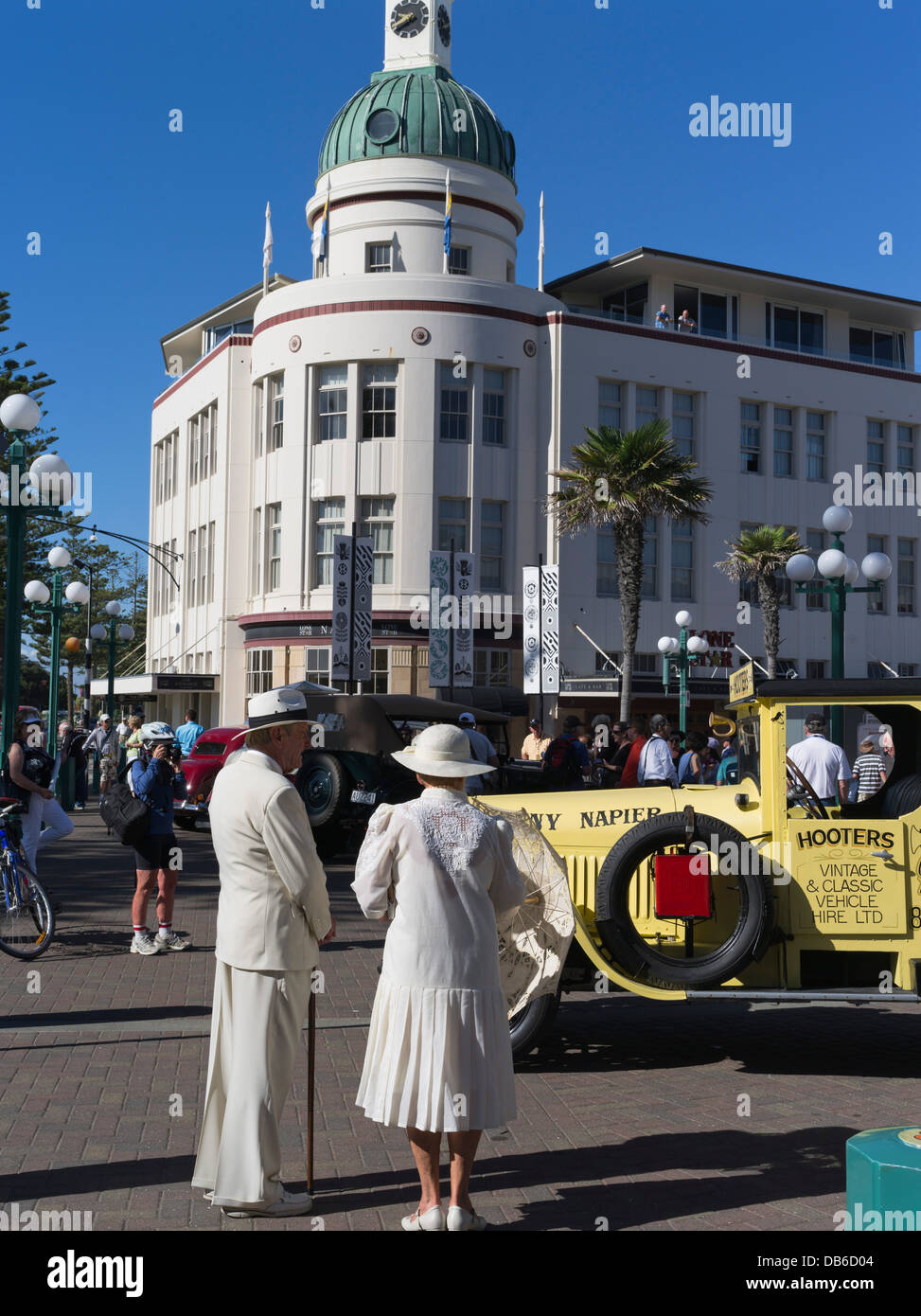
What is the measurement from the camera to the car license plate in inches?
722

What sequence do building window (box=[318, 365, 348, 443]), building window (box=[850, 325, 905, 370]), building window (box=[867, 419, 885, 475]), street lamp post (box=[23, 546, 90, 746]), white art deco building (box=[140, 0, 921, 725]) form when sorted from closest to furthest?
street lamp post (box=[23, 546, 90, 746]) → white art deco building (box=[140, 0, 921, 725]) → building window (box=[318, 365, 348, 443]) → building window (box=[867, 419, 885, 475]) → building window (box=[850, 325, 905, 370])

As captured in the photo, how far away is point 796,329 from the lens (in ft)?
163

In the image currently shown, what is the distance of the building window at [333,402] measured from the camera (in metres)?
41.2

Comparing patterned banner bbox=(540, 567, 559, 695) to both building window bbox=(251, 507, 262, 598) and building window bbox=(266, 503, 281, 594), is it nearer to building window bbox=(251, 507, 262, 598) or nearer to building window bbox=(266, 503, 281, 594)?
building window bbox=(266, 503, 281, 594)

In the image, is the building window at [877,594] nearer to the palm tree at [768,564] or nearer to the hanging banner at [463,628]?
the palm tree at [768,564]

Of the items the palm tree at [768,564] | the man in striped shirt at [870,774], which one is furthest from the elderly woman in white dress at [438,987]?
the palm tree at [768,564]

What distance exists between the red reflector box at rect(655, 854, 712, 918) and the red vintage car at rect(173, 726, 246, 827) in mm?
14558

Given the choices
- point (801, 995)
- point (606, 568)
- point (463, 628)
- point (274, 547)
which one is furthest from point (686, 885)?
point (274, 547)

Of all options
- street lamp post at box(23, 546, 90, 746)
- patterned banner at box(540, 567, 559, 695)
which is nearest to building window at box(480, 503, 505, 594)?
patterned banner at box(540, 567, 559, 695)

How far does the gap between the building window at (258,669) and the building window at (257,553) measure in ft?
7.02

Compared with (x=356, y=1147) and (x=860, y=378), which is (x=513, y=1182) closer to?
(x=356, y=1147)

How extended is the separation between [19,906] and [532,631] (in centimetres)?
1736

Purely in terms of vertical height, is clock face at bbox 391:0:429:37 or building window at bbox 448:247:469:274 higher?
clock face at bbox 391:0:429:37

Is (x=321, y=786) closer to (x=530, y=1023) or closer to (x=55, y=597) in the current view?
(x=530, y=1023)
